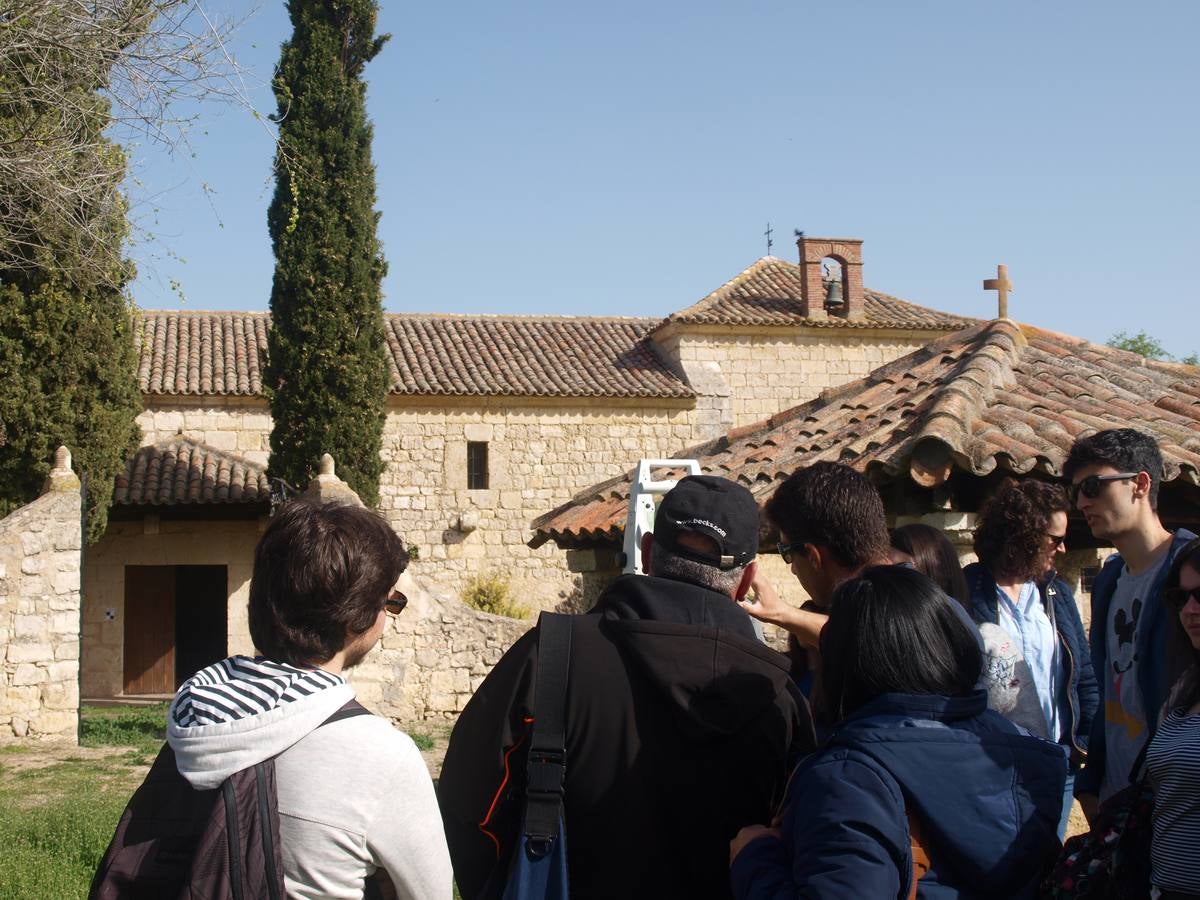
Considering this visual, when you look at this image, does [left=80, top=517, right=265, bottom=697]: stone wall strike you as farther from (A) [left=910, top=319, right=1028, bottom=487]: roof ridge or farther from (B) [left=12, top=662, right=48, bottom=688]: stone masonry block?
(A) [left=910, top=319, right=1028, bottom=487]: roof ridge

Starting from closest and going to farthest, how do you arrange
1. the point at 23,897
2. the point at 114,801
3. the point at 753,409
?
the point at 23,897, the point at 114,801, the point at 753,409

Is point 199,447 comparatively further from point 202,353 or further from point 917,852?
point 917,852

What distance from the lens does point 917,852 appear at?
1.89 metres

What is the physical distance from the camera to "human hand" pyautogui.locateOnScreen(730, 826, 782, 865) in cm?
199

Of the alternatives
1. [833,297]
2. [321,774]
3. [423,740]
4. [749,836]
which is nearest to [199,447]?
[423,740]

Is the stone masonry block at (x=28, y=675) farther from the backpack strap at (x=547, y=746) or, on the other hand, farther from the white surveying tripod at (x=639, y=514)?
the backpack strap at (x=547, y=746)

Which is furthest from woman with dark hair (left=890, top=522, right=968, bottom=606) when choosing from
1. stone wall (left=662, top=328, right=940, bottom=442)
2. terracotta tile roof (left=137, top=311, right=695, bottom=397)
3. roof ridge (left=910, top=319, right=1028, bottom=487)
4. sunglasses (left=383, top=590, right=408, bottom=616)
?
stone wall (left=662, top=328, right=940, bottom=442)

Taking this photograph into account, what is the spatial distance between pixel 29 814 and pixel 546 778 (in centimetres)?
624

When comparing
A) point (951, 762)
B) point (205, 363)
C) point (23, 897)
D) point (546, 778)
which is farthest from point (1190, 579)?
point (205, 363)

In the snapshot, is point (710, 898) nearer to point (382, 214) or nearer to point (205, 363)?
point (382, 214)

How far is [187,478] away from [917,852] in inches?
716

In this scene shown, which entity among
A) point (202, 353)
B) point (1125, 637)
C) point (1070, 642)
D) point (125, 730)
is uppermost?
point (202, 353)

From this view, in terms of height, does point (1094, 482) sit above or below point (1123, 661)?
above

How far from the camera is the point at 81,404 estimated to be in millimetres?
13961
